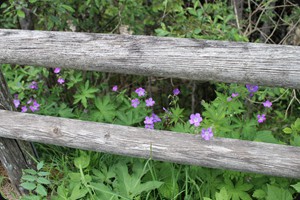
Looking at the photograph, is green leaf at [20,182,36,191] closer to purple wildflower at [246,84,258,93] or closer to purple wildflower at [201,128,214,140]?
purple wildflower at [201,128,214,140]

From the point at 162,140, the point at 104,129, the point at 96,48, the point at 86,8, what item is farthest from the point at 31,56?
the point at 86,8

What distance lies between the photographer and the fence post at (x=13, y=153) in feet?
7.32

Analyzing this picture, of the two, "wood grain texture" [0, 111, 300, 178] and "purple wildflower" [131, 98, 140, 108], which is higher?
"wood grain texture" [0, 111, 300, 178]

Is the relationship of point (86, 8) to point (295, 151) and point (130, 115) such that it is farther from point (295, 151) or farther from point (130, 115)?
point (295, 151)

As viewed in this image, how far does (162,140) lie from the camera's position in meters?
1.95

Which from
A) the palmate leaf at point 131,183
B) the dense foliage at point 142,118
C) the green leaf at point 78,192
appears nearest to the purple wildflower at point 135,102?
the dense foliage at point 142,118

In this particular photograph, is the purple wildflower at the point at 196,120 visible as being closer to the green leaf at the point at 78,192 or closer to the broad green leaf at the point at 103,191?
the broad green leaf at the point at 103,191

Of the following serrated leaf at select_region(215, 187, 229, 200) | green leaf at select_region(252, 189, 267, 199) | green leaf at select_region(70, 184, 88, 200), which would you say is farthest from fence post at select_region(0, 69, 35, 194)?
green leaf at select_region(252, 189, 267, 199)

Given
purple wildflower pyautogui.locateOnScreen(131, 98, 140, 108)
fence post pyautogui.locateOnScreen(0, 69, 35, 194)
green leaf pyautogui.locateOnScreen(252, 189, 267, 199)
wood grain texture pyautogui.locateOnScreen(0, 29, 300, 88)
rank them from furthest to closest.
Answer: purple wildflower pyautogui.locateOnScreen(131, 98, 140, 108) → fence post pyautogui.locateOnScreen(0, 69, 35, 194) → green leaf pyautogui.locateOnScreen(252, 189, 267, 199) → wood grain texture pyautogui.locateOnScreen(0, 29, 300, 88)

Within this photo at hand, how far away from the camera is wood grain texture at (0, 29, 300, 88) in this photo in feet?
5.01

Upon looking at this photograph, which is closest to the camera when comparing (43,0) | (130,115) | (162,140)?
(162,140)

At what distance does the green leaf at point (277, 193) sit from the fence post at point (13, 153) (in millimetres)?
1393

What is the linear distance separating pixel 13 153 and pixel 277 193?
1481 mm

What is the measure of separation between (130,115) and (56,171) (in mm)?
619
